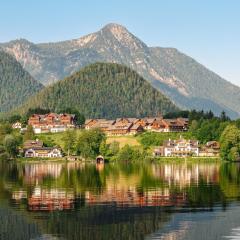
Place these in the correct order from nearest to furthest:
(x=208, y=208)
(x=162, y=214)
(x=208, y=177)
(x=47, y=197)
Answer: (x=162, y=214), (x=208, y=208), (x=47, y=197), (x=208, y=177)

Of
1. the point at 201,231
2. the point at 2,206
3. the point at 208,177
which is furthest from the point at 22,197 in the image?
the point at 208,177

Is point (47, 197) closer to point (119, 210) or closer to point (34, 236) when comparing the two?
point (119, 210)

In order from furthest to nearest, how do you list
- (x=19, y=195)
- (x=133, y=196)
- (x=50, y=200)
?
(x=19, y=195) < (x=133, y=196) < (x=50, y=200)

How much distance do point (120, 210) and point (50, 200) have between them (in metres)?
16.8

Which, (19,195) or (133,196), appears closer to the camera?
(133,196)

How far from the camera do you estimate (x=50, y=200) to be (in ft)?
329

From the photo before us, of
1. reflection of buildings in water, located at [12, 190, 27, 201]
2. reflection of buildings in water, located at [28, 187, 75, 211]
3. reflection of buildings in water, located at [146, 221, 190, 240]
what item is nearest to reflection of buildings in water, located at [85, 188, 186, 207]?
reflection of buildings in water, located at [28, 187, 75, 211]

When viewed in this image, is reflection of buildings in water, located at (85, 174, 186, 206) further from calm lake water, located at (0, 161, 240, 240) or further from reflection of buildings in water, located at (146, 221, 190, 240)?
reflection of buildings in water, located at (146, 221, 190, 240)

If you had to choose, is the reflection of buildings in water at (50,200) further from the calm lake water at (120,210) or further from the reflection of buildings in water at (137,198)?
the reflection of buildings in water at (137,198)

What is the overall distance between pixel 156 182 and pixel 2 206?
159ft

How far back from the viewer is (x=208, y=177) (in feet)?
492

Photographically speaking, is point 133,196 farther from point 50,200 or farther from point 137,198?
point 50,200

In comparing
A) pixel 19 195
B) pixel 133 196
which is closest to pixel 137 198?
pixel 133 196

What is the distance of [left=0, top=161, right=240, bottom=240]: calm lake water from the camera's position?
72.1 meters
